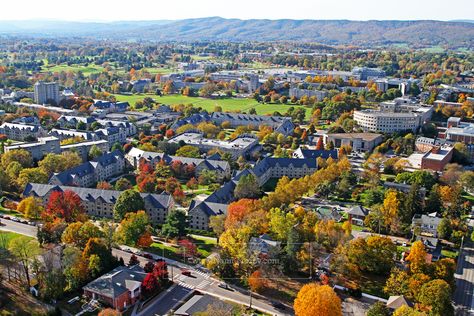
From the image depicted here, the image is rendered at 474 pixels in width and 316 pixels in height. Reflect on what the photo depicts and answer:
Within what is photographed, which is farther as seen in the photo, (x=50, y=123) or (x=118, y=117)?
(x=118, y=117)

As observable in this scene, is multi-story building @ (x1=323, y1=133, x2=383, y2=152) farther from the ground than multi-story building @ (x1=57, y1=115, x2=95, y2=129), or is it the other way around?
multi-story building @ (x1=57, y1=115, x2=95, y2=129)

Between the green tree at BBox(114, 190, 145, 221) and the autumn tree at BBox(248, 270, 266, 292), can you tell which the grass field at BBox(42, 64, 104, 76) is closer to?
the green tree at BBox(114, 190, 145, 221)

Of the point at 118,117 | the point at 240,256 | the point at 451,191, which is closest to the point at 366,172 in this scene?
the point at 451,191

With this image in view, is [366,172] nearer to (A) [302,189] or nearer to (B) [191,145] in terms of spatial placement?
(A) [302,189]

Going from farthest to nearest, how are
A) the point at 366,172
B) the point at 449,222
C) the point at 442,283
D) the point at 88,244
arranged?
the point at 366,172 → the point at 449,222 → the point at 88,244 → the point at 442,283

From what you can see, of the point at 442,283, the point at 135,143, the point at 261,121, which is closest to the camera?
the point at 442,283

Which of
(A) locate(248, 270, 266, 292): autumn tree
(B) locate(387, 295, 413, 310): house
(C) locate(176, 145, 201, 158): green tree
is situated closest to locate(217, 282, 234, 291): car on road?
(A) locate(248, 270, 266, 292): autumn tree

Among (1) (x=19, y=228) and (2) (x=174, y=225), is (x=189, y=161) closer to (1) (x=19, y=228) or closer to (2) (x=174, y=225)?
Result: (2) (x=174, y=225)

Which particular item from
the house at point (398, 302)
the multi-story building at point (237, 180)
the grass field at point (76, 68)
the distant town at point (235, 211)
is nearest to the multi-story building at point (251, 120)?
the distant town at point (235, 211)
